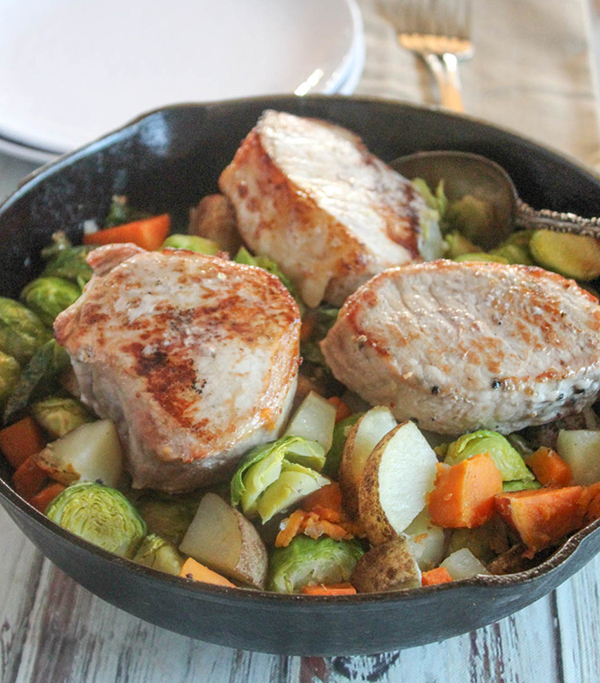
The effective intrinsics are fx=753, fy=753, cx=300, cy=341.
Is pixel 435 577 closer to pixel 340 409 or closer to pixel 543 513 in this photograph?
pixel 543 513

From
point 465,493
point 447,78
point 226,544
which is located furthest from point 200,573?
point 447,78

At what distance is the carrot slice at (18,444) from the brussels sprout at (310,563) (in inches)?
36.3

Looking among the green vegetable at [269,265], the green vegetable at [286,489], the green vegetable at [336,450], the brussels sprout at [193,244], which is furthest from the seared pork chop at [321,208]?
the green vegetable at [286,489]

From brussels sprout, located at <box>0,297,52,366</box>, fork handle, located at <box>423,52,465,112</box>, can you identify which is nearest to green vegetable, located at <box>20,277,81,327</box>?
brussels sprout, located at <box>0,297,52,366</box>

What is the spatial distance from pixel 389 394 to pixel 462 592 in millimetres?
831

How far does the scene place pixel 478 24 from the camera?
201 inches

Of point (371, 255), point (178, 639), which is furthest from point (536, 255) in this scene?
point (178, 639)

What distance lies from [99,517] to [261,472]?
0.49m

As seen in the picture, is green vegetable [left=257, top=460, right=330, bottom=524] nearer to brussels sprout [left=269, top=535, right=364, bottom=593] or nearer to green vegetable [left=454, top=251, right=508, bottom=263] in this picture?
brussels sprout [left=269, top=535, right=364, bottom=593]

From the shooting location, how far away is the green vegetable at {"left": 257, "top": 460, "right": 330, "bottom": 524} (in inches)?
87.3

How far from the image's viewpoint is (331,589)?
81.9 inches

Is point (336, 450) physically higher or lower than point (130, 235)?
lower

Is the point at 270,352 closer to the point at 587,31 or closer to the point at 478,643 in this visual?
the point at 478,643

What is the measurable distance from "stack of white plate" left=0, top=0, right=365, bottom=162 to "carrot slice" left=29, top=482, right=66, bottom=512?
2241 mm
